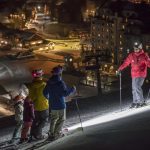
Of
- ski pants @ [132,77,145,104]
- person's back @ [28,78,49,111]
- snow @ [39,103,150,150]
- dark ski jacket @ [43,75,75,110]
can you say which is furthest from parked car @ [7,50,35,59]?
dark ski jacket @ [43,75,75,110]

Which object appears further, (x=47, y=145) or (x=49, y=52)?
(x=49, y=52)

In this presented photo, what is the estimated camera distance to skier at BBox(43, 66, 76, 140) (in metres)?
9.26

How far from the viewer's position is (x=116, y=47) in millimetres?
80688

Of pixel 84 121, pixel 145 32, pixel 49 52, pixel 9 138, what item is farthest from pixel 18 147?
pixel 49 52

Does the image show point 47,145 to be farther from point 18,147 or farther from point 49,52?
point 49,52

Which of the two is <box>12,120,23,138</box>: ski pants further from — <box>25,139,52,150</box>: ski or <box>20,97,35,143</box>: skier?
<box>25,139,52,150</box>: ski

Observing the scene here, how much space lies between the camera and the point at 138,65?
1190 centimetres

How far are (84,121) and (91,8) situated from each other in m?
112

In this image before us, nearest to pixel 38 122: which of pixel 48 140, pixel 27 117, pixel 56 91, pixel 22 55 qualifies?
pixel 27 117

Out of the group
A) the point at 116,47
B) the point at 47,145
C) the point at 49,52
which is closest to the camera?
the point at 47,145

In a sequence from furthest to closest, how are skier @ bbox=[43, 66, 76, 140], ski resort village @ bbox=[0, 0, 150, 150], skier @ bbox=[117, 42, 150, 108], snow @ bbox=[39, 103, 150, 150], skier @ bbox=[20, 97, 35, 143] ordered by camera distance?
skier @ bbox=[117, 42, 150, 108]
skier @ bbox=[20, 97, 35, 143]
ski resort village @ bbox=[0, 0, 150, 150]
skier @ bbox=[43, 66, 76, 140]
snow @ bbox=[39, 103, 150, 150]

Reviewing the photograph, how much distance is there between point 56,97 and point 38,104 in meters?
0.51

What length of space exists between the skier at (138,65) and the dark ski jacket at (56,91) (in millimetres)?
2982

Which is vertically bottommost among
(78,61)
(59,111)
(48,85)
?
(78,61)
